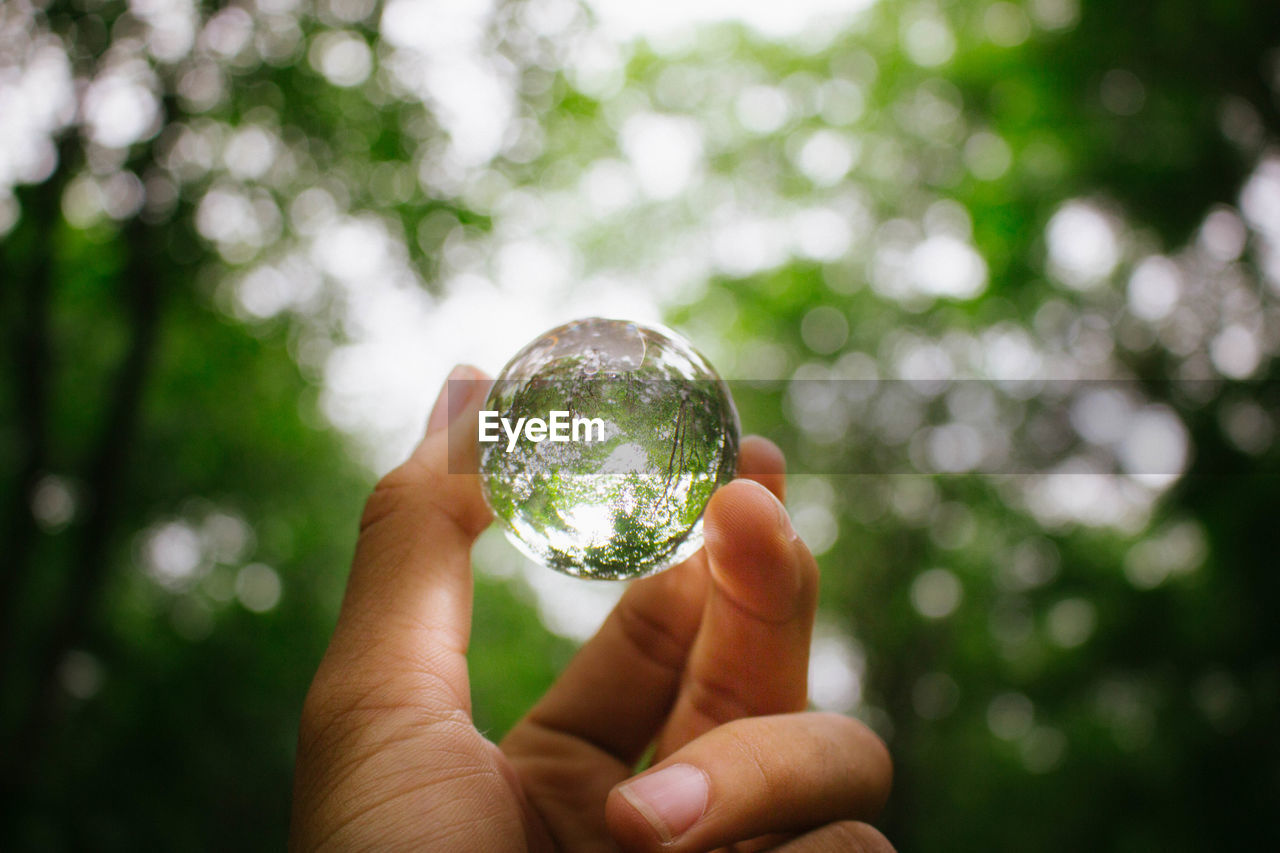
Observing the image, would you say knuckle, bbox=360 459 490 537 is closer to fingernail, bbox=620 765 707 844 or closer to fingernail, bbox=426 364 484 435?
fingernail, bbox=426 364 484 435

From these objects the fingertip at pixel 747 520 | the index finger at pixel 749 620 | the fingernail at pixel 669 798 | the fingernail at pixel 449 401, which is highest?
the fingernail at pixel 449 401

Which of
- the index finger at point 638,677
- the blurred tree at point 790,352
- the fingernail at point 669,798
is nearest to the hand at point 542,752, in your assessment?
the fingernail at point 669,798

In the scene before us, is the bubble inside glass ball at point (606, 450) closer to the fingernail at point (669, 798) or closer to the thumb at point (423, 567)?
the thumb at point (423, 567)

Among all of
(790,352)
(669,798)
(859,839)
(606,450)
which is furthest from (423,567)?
(790,352)

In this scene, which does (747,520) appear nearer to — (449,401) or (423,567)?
(423,567)

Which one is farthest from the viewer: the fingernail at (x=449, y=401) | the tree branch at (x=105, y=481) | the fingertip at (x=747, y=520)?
the tree branch at (x=105, y=481)
